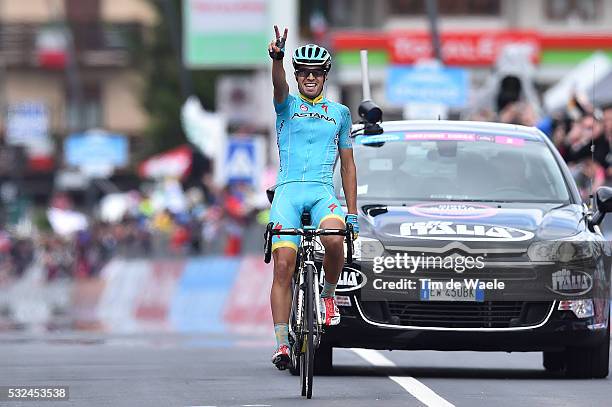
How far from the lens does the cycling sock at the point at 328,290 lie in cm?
1156

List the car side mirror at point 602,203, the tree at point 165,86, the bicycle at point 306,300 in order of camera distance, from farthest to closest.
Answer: the tree at point 165,86 → the car side mirror at point 602,203 → the bicycle at point 306,300

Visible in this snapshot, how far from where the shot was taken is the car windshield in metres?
13.4

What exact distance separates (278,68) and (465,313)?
6.94ft

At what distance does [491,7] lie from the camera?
2292 inches

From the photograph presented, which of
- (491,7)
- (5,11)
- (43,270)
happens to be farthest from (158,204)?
(5,11)

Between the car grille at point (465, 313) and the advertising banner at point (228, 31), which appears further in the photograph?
the advertising banner at point (228, 31)

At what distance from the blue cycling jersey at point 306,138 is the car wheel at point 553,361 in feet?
8.39

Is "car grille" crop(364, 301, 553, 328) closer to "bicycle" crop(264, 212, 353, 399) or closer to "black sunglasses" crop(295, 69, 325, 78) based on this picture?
"bicycle" crop(264, 212, 353, 399)

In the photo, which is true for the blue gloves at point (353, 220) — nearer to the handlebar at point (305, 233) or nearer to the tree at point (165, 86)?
the handlebar at point (305, 233)

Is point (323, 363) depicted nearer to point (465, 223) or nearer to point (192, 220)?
point (465, 223)

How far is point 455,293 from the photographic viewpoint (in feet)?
40.1

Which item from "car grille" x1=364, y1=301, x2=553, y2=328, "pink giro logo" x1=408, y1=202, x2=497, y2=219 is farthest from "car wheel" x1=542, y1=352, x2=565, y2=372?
Answer: "pink giro logo" x1=408, y1=202, x2=497, y2=219

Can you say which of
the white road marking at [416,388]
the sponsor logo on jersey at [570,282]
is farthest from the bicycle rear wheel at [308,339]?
the sponsor logo on jersey at [570,282]

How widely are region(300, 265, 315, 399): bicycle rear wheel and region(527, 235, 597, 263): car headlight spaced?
5.66 feet
